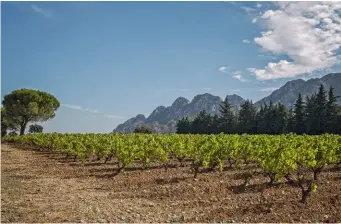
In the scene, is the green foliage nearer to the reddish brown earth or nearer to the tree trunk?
the tree trunk

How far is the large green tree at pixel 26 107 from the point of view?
206 feet

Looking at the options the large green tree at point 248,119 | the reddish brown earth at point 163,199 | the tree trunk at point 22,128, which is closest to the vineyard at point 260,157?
the reddish brown earth at point 163,199

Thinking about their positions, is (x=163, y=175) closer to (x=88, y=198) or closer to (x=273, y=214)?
(x=88, y=198)

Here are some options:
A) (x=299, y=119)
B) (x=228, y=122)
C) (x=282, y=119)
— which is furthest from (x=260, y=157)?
(x=228, y=122)

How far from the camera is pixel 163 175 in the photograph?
15.4m

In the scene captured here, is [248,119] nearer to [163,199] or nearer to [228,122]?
[228,122]

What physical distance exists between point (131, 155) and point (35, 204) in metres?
7.02

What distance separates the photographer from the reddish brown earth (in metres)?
9.02

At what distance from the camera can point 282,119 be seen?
5784 centimetres

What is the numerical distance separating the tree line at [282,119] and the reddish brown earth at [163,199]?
38787 millimetres

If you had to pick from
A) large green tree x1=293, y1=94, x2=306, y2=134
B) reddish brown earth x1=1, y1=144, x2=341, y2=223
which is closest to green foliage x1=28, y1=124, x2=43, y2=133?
large green tree x1=293, y1=94, x2=306, y2=134

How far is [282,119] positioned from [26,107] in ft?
145

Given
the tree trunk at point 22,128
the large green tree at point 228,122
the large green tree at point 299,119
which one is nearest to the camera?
the large green tree at point 299,119

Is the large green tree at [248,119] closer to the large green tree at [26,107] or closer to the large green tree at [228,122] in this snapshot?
the large green tree at [228,122]
